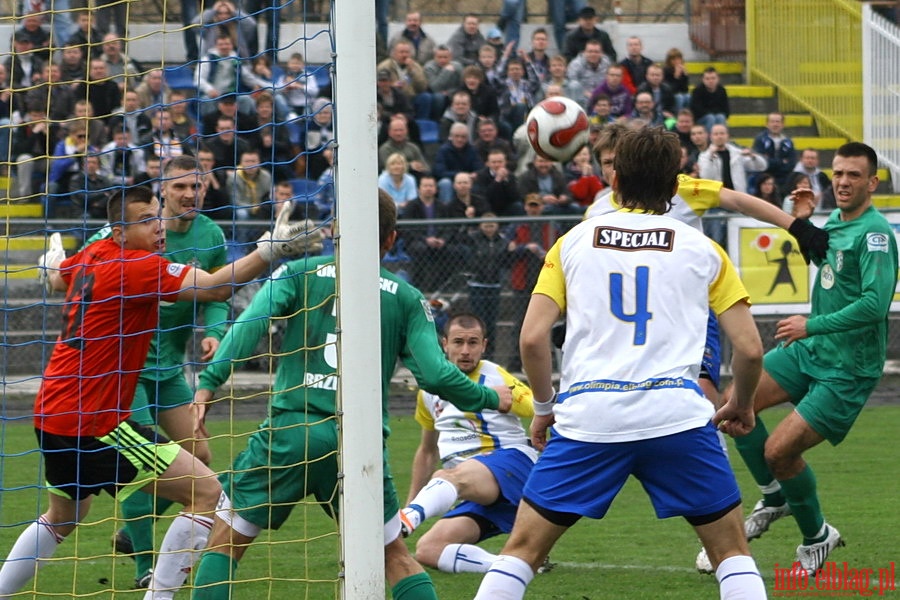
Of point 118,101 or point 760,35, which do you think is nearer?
point 118,101

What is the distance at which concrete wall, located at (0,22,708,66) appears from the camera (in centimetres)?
1781

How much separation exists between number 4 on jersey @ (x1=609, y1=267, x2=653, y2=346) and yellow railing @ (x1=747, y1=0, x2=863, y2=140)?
16.0 meters

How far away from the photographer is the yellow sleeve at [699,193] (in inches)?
262

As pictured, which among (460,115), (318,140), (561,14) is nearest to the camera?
(318,140)

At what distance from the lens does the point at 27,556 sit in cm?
588

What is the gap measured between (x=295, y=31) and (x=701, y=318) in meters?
14.0

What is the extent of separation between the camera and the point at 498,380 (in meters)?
7.06

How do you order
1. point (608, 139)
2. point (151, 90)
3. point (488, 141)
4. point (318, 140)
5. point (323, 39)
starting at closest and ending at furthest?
point (608, 139) < point (151, 90) < point (318, 140) < point (488, 141) < point (323, 39)

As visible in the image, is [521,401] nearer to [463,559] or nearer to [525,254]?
[463,559]

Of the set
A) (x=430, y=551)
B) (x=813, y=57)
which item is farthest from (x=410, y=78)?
(x=430, y=551)

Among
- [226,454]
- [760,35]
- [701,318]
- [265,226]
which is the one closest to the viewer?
[701,318]

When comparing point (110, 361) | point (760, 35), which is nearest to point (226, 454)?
point (110, 361)

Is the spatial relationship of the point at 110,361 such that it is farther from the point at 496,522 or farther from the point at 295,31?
the point at 295,31

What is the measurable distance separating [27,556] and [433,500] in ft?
6.15
